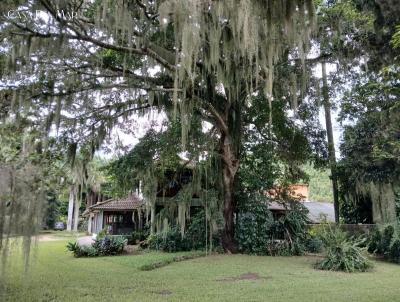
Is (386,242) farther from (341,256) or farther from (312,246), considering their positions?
(341,256)

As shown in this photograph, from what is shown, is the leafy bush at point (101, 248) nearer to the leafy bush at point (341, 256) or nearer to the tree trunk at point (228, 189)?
the tree trunk at point (228, 189)

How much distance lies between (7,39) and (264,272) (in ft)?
27.2

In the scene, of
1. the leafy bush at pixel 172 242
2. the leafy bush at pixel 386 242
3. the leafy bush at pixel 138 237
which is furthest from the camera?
the leafy bush at pixel 138 237

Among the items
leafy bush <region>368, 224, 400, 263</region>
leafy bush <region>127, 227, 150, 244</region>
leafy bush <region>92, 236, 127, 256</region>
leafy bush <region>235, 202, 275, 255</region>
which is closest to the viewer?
leafy bush <region>368, 224, 400, 263</region>

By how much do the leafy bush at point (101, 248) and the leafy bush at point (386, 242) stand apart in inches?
369

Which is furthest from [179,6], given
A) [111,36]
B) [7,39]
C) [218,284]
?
[218,284]

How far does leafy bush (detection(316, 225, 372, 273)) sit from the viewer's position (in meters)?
10.4

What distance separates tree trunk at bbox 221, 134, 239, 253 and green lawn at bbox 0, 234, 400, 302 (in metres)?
2.28

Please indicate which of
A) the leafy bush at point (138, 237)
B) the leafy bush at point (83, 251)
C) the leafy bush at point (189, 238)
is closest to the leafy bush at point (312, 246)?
the leafy bush at point (189, 238)

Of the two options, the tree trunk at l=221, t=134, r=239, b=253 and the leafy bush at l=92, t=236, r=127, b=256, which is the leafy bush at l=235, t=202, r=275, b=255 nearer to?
the tree trunk at l=221, t=134, r=239, b=253

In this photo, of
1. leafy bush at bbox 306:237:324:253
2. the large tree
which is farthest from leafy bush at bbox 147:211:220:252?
leafy bush at bbox 306:237:324:253

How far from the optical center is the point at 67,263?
40.1 feet

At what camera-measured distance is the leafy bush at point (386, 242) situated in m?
12.1

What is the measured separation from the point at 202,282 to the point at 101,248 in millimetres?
7306
